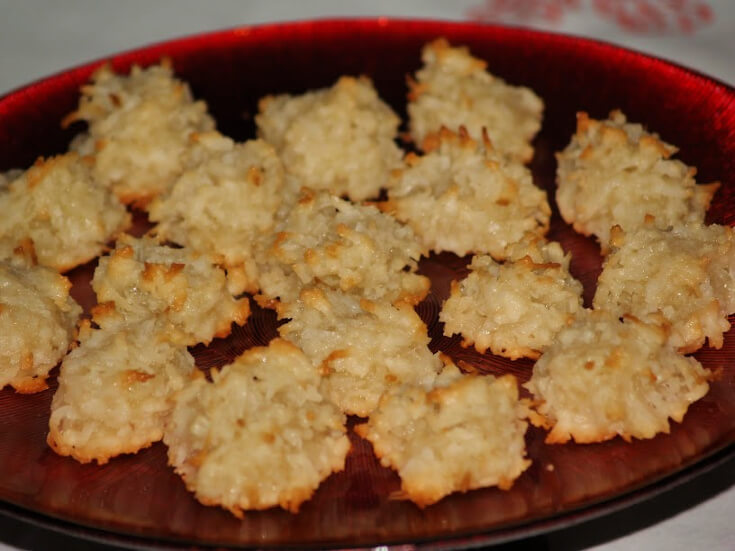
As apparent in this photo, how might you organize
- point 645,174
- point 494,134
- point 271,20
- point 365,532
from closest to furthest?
point 365,532 → point 645,174 → point 494,134 → point 271,20

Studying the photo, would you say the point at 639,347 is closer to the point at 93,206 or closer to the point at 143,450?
the point at 143,450

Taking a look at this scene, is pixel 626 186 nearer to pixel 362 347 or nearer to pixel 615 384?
pixel 615 384

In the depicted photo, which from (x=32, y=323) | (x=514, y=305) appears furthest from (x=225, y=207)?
(x=514, y=305)

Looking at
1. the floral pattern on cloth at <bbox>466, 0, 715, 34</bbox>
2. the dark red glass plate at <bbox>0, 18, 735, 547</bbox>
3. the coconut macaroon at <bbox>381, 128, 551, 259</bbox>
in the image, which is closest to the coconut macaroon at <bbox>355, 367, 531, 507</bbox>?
the dark red glass plate at <bbox>0, 18, 735, 547</bbox>

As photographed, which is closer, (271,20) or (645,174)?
(645,174)

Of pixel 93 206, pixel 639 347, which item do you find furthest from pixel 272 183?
pixel 639 347

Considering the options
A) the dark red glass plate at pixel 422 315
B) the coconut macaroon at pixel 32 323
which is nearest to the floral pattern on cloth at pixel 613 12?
the dark red glass plate at pixel 422 315
